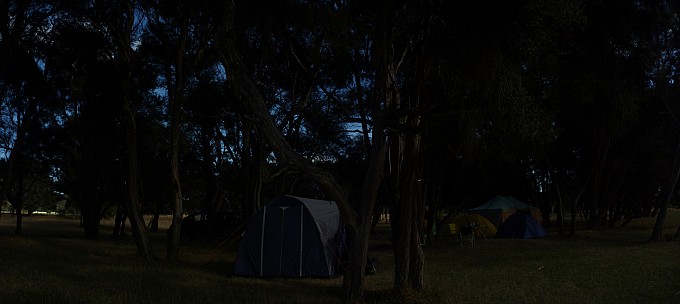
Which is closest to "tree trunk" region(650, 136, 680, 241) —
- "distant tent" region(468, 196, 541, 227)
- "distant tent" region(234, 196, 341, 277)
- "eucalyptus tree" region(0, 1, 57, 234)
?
"distant tent" region(468, 196, 541, 227)

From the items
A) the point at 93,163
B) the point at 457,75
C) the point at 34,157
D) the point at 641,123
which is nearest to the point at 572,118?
the point at 641,123

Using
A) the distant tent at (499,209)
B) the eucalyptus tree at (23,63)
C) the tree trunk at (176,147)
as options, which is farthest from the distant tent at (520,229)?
the eucalyptus tree at (23,63)

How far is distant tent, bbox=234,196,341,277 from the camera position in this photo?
48.2 ft

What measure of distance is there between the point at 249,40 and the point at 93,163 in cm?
1470

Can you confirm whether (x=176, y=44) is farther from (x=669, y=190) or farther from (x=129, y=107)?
(x=669, y=190)

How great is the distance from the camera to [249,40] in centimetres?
1830

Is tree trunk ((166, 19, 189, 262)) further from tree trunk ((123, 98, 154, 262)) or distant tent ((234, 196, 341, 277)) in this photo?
distant tent ((234, 196, 341, 277))

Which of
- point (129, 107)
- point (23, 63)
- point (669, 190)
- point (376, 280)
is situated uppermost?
point (23, 63)

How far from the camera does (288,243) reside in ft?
49.2

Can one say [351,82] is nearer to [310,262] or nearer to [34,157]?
[310,262]

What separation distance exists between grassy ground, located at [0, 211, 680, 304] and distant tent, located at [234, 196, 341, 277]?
2.17 feet

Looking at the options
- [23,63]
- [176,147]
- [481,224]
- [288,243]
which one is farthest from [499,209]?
[23,63]

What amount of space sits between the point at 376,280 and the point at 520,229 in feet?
56.7

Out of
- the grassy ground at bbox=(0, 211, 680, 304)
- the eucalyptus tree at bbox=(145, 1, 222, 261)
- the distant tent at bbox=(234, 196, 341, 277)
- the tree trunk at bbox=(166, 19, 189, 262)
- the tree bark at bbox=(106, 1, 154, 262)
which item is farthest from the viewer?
the tree bark at bbox=(106, 1, 154, 262)
